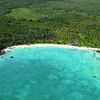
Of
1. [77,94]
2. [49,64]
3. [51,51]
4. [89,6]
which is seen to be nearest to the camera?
[77,94]

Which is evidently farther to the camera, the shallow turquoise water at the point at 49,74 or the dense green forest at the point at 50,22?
the dense green forest at the point at 50,22

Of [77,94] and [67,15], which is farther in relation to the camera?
[67,15]

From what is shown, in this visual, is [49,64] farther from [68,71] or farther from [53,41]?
[53,41]

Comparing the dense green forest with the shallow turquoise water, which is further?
the dense green forest

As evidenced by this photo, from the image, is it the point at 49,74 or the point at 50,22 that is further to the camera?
the point at 50,22

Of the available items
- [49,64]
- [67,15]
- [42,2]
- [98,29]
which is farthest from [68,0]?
[49,64]
